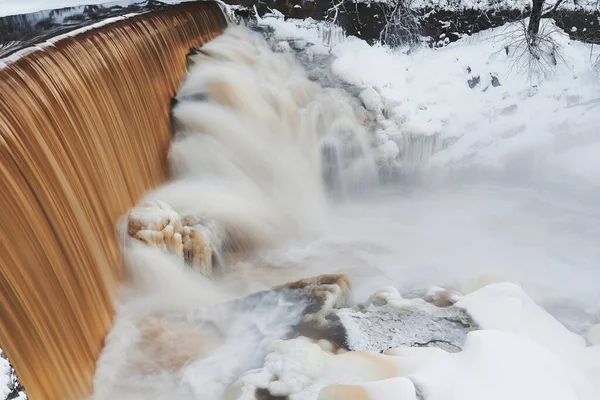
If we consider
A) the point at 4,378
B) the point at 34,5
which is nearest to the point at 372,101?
the point at 34,5

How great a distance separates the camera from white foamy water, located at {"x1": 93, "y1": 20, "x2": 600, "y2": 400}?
10.9 ft

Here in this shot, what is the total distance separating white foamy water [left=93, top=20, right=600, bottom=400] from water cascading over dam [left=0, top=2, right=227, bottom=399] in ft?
0.90

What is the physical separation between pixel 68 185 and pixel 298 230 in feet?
7.85

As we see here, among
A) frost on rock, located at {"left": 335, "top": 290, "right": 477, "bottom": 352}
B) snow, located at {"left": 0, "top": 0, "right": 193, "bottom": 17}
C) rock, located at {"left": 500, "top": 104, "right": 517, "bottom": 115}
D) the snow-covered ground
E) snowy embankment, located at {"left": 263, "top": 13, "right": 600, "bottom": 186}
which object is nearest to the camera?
the snow-covered ground

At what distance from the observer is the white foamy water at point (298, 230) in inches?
131

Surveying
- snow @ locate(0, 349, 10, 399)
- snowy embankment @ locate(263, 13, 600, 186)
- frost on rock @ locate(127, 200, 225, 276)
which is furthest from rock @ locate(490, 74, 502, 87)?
snow @ locate(0, 349, 10, 399)

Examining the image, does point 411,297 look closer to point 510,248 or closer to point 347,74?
point 510,248

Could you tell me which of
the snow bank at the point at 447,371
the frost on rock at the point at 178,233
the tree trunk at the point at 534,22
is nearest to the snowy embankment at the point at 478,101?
the tree trunk at the point at 534,22

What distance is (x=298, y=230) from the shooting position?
5.23 metres

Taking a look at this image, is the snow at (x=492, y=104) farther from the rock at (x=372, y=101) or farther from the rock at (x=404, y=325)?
the rock at (x=404, y=325)

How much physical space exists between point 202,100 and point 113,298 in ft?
8.62

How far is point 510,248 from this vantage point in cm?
516

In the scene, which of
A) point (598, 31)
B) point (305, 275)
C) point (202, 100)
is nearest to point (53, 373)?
point (305, 275)

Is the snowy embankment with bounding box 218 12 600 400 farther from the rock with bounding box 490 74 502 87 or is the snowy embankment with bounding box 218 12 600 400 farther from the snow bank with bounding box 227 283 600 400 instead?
the snow bank with bounding box 227 283 600 400
